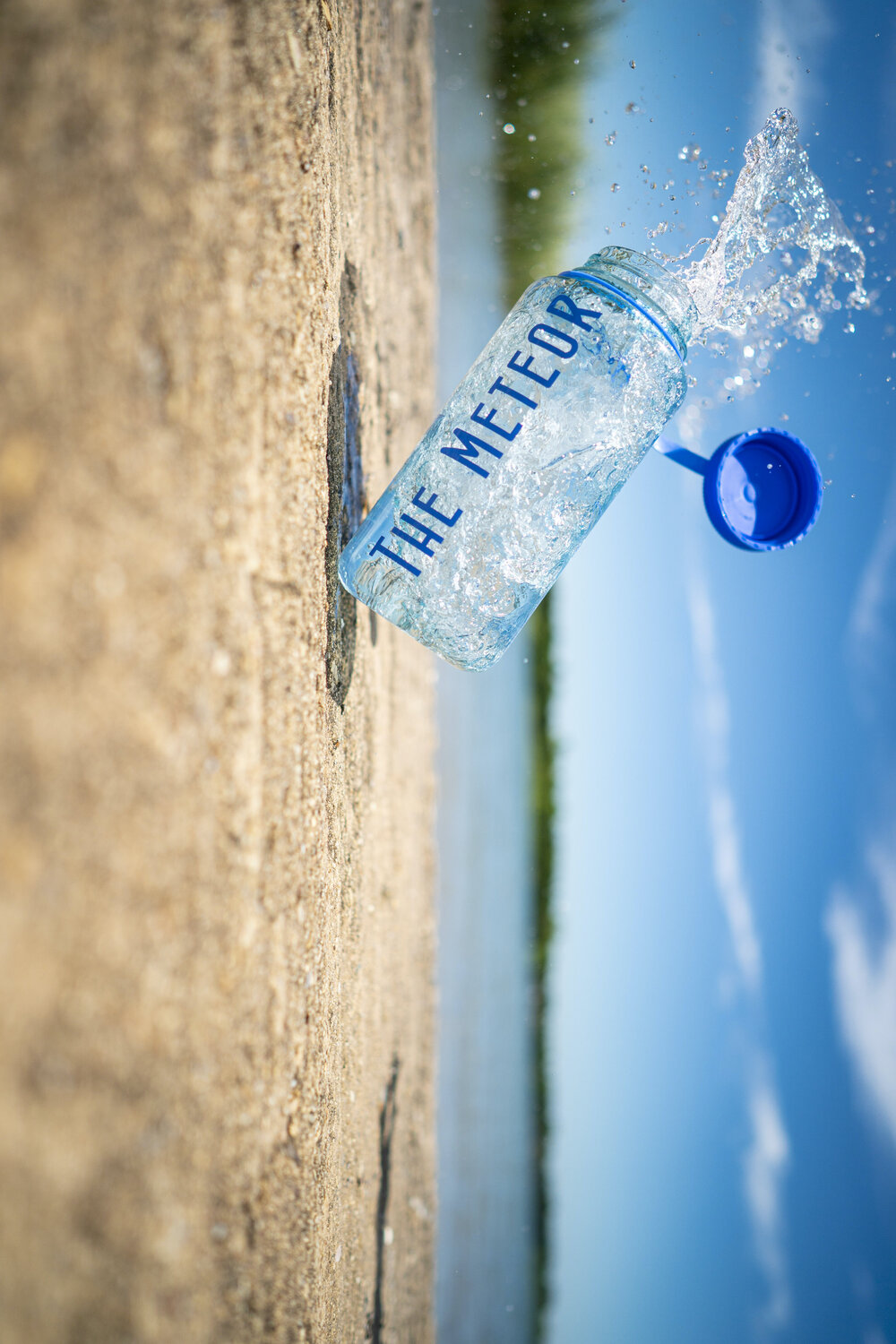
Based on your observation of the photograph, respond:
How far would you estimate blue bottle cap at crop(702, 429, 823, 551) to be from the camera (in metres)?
0.99

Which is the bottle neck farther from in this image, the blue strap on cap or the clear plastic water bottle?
the blue strap on cap

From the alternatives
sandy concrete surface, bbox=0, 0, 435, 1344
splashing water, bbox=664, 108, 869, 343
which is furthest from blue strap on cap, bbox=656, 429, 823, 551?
sandy concrete surface, bbox=0, 0, 435, 1344

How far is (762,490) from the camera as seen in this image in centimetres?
102

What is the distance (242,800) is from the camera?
0.71 m

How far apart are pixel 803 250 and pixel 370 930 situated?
133cm

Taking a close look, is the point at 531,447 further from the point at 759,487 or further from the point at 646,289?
the point at 759,487

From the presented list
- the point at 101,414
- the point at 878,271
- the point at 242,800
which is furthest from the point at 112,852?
the point at 878,271

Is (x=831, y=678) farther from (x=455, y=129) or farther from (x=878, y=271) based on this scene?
(x=455, y=129)

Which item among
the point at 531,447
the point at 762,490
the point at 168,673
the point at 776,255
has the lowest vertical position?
the point at 168,673

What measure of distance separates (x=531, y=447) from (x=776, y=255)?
65cm

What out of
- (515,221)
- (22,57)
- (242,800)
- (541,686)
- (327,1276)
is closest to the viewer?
(22,57)

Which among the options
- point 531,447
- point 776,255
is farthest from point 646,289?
point 776,255

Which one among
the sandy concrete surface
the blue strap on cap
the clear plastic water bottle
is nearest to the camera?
the sandy concrete surface

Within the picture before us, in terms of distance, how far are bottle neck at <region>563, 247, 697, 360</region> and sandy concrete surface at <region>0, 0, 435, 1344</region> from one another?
336 mm
